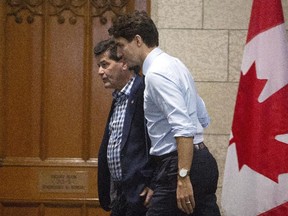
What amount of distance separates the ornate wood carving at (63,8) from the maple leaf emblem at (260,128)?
82.3 inches

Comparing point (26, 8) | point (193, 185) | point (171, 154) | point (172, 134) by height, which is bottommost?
point (193, 185)

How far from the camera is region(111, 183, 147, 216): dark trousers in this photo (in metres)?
4.45

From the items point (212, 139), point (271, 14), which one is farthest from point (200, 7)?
point (271, 14)

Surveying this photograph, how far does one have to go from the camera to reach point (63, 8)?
631cm

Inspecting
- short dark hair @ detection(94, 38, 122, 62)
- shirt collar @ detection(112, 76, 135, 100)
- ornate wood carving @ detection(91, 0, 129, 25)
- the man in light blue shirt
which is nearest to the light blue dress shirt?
the man in light blue shirt

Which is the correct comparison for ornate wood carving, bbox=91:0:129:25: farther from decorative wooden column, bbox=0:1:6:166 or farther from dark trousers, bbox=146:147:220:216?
dark trousers, bbox=146:147:220:216

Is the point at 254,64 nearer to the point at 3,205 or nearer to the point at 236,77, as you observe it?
the point at 236,77

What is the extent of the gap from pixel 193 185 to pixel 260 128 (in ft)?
1.84

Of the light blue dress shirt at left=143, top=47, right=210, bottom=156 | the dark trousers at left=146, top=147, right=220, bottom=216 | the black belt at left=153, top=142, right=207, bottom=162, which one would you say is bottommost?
the dark trousers at left=146, top=147, right=220, bottom=216

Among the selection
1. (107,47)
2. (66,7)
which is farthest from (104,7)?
(107,47)

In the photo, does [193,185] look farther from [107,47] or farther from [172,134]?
[107,47]

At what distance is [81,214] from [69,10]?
1649 mm

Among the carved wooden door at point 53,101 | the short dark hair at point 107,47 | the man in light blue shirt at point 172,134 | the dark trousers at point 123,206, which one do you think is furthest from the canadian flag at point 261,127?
the carved wooden door at point 53,101

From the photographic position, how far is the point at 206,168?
13.8 feet
